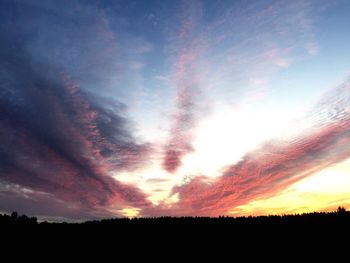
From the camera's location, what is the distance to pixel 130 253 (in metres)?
16.3

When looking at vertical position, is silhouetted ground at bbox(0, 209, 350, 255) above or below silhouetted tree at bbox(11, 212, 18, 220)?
below

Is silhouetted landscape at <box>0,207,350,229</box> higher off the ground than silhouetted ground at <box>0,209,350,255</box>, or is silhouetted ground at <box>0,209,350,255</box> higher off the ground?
silhouetted landscape at <box>0,207,350,229</box>

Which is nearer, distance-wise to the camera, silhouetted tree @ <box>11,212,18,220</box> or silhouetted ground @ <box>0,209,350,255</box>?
silhouetted ground @ <box>0,209,350,255</box>

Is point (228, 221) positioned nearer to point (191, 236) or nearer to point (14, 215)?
point (191, 236)

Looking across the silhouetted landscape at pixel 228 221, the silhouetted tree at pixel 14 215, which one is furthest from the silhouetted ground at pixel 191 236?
the silhouetted tree at pixel 14 215

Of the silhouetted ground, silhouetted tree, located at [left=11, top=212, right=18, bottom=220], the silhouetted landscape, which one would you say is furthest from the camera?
silhouetted tree, located at [left=11, top=212, right=18, bottom=220]

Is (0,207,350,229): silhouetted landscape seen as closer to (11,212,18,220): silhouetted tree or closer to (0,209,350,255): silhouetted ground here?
(0,209,350,255): silhouetted ground

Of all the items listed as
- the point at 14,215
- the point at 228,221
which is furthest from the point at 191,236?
the point at 14,215

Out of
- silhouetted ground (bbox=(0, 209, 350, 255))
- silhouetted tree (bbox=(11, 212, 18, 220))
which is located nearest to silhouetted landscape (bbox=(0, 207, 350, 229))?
silhouetted ground (bbox=(0, 209, 350, 255))

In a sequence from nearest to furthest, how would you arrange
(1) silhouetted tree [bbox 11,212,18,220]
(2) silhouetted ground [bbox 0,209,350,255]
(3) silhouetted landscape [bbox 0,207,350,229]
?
(2) silhouetted ground [bbox 0,209,350,255] → (3) silhouetted landscape [bbox 0,207,350,229] → (1) silhouetted tree [bbox 11,212,18,220]

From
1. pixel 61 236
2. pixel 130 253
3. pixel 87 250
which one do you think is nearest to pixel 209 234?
pixel 130 253

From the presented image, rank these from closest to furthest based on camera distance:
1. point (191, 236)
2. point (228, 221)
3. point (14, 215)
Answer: point (191, 236)
point (228, 221)
point (14, 215)

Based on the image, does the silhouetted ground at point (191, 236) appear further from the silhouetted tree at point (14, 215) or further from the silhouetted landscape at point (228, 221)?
the silhouetted tree at point (14, 215)

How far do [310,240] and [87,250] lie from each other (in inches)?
481
